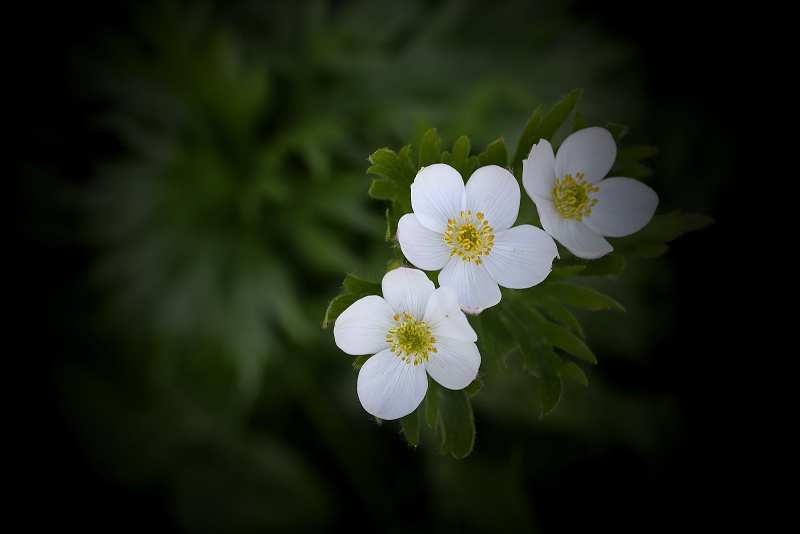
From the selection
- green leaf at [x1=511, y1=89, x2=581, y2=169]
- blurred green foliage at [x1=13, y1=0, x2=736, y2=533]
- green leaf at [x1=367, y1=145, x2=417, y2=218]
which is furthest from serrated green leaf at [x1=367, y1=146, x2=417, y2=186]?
blurred green foliage at [x1=13, y1=0, x2=736, y2=533]

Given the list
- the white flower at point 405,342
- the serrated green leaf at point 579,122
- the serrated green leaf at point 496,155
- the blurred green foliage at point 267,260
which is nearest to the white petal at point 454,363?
the white flower at point 405,342

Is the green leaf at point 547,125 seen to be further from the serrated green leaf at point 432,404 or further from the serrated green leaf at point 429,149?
the serrated green leaf at point 432,404

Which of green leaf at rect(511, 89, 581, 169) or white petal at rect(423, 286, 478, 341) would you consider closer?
white petal at rect(423, 286, 478, 341)

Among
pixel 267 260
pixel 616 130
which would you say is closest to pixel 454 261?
pixel 616 130

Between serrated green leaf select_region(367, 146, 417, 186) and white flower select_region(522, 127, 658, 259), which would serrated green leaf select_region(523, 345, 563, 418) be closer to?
white flower select_region(522, 127, 658, 259)

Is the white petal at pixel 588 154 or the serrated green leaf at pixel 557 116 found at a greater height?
the serrated green leaf at pixel 557 116

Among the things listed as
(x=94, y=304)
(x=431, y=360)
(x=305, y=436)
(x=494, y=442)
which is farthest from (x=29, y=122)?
(x=494, y=442)
